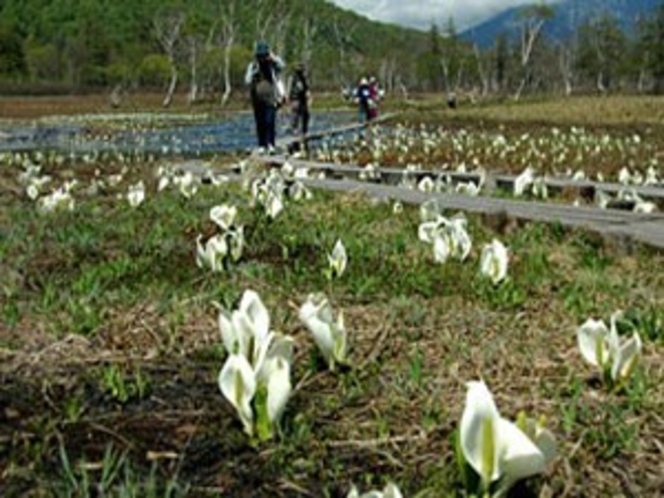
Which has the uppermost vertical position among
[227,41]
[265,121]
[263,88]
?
[227,41]

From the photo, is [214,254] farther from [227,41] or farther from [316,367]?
[227,41]

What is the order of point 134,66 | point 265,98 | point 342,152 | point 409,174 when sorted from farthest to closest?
point 134,66 < point 342,152 < point 265,98 < point 409,174

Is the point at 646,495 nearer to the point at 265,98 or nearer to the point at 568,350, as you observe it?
the point at 568,350

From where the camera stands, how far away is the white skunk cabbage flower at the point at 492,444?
1743mm

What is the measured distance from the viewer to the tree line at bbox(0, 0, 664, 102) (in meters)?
96.9

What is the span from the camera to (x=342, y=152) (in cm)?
1781

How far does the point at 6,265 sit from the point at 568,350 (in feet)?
9.82

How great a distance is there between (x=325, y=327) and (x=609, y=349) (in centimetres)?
78

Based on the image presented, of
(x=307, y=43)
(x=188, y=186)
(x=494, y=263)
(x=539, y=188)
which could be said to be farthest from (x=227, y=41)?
(x=494, y=263)

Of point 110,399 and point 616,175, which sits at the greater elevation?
point 110,399

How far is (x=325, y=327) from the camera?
8.76 ft

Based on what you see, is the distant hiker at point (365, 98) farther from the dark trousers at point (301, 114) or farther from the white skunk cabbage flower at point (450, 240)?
the white skunk cabbage flower at point (450, 240)

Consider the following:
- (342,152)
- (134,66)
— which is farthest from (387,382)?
(134,66)

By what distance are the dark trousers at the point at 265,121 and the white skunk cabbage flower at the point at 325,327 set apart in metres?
→ 12.0
